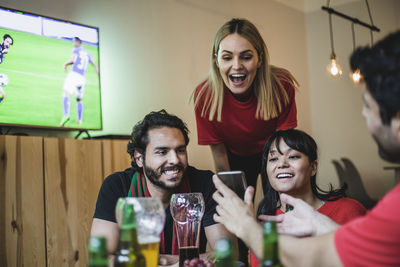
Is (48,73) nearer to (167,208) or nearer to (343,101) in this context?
(167,208)

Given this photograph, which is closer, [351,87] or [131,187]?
[131,187]

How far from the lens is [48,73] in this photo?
9.42 ft

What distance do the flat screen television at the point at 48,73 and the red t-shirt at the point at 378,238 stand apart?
2.31m

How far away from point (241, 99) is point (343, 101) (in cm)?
367

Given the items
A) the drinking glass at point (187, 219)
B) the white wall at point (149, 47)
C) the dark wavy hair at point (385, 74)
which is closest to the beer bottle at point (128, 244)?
the drinking glass at point (187, 219)

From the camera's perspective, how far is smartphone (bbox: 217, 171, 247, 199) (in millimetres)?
1143

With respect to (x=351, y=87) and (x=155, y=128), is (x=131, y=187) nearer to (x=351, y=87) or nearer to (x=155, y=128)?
(x=155, y=128)

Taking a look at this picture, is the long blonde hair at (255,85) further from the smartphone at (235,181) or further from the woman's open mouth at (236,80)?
the smartphone at (235,181)

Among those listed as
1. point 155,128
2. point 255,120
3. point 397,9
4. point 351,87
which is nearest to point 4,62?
point 155,128

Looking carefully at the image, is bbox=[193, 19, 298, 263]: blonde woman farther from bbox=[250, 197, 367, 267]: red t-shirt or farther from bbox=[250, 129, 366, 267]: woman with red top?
bbox=[250, 197, 367, 267]: red t-shirt

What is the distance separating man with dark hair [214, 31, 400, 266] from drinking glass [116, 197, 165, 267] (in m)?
0.20

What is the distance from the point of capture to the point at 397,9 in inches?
214

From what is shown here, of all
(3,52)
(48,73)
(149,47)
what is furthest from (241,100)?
(149,47)

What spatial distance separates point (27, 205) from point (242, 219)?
184cm
